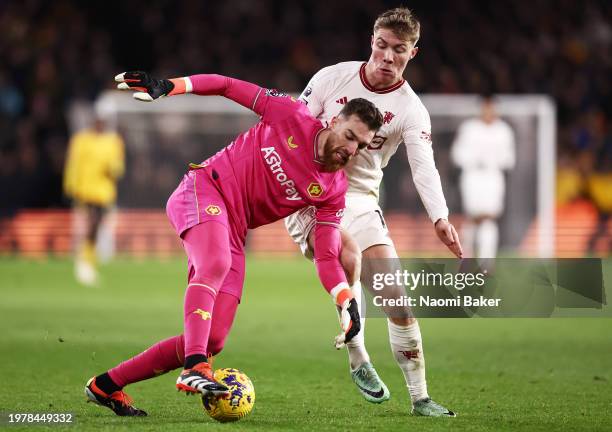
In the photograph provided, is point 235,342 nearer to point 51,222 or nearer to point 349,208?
point 349,208

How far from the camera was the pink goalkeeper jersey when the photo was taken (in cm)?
636

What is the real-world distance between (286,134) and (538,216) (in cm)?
1412

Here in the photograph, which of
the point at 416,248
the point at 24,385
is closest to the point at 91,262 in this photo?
the point at 416,248

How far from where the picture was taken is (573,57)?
2341cm

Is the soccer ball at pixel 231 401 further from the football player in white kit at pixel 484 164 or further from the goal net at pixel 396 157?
the goal net at pixel 396 157

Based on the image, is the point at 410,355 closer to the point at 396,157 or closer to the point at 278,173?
the point at 278,173

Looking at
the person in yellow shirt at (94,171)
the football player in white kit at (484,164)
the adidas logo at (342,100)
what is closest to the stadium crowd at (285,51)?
the person in yellow shirt at (94,171)

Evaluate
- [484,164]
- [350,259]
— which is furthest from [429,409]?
[484,164]

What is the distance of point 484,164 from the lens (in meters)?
16.8

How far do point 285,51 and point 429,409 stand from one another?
56.7ft

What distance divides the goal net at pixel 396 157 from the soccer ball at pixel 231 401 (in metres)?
13.9

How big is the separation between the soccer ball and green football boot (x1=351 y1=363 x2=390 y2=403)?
107 cm

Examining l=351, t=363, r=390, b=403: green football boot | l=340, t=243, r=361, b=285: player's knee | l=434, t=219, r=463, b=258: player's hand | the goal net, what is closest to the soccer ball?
l=340, t=243, r=361, b=285: player's knee

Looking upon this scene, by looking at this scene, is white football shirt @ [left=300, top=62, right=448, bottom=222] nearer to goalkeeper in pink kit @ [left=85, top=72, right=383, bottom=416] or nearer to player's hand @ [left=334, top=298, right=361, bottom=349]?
goalkeeper in pink kit @ [left=85, top=72, right=383, bottom=416]
